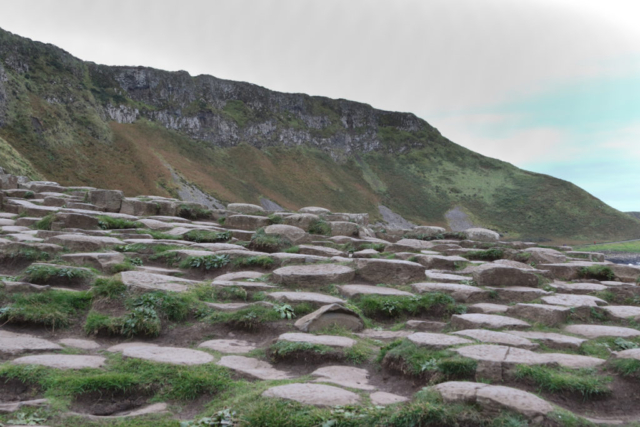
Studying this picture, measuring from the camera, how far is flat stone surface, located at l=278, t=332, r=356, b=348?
4.73 metres

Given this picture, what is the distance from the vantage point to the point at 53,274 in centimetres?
626

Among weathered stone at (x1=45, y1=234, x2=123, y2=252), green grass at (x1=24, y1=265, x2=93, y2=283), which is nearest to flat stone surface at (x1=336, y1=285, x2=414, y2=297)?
green grass at (x1=24, y1=265, x2=93, y2=283)

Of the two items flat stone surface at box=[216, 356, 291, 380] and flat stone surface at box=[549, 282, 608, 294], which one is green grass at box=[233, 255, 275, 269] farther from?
flat stone surface at box=[549, 282, 608, 294]

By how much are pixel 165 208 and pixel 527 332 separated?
11721mm

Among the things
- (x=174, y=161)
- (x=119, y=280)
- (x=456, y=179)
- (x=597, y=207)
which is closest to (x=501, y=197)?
(x=456, y=179)

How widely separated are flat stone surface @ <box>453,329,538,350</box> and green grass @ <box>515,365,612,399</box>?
0.74 meters

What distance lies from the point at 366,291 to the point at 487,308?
168cm

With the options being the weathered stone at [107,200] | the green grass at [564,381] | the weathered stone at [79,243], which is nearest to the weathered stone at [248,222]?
the weathered stone at [107,200]

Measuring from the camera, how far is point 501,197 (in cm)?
9106

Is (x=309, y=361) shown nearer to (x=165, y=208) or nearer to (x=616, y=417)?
(x=616, y=417)

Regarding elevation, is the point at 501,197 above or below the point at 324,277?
above

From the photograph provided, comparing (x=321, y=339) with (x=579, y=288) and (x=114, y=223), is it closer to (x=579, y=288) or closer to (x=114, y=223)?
(x=579, y=288)

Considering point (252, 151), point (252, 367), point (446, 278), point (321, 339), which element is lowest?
point (252, 367)

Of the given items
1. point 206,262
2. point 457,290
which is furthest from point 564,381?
point 206,262
